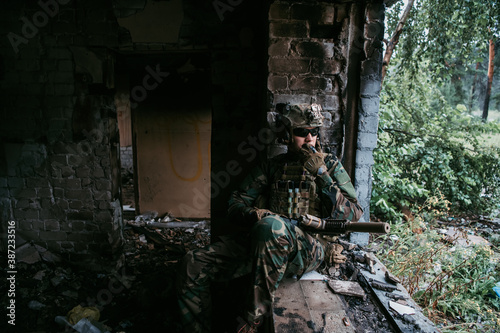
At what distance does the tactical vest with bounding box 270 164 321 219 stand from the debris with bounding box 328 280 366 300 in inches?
22.6

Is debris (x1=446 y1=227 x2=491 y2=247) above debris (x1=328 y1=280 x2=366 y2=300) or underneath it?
underneath

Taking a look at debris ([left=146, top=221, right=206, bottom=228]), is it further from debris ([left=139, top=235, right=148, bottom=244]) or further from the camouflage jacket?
the camouflage jacket

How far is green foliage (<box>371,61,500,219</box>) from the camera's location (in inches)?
217

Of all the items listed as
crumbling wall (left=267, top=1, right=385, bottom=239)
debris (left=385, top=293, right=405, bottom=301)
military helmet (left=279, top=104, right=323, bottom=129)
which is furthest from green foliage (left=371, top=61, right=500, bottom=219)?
military helmet (left=279, top=104, right=323, bottom=129)

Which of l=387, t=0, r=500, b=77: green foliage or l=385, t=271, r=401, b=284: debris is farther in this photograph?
l=387, t=0, r=500, b=77: green foliage

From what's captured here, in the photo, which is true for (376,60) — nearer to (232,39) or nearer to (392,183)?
(232,39)

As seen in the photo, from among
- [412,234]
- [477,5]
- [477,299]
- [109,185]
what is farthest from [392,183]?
[109,185]

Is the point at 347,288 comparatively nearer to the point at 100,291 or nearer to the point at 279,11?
the point at 279,11

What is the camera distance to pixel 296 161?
2484 millimetres

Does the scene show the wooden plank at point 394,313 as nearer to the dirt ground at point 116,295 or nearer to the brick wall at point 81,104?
the dirt ground at point 116,295

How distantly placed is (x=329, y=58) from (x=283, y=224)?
1.63 metres

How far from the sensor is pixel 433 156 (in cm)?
572

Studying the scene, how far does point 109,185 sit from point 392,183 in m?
4.46

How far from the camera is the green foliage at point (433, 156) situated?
18.1 ft
